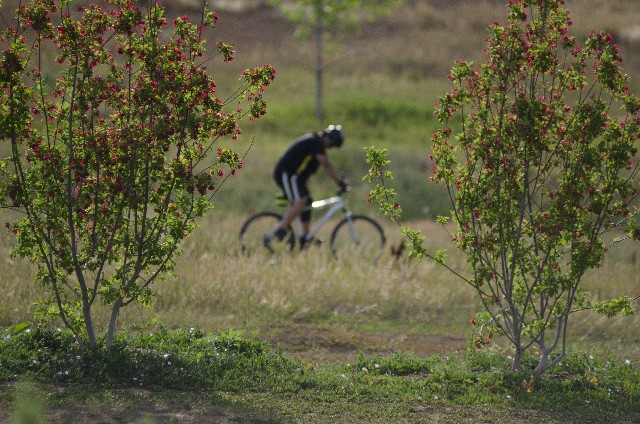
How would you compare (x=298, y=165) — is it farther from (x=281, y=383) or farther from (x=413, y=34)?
(x=413, y=34)

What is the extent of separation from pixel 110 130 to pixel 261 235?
735cm

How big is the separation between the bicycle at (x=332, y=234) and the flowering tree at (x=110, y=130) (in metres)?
6.17

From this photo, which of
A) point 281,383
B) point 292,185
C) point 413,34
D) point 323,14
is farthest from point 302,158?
point 413,34

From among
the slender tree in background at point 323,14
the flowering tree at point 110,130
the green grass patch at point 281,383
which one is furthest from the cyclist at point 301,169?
the slender tree in background at point 323,14

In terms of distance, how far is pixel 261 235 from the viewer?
1433 centimetres

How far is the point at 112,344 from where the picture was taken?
7438 millimetres

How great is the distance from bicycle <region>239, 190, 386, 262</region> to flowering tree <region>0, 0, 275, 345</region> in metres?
6.17

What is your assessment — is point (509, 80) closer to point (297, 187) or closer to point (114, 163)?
point (114, 163)

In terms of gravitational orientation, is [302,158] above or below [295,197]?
above

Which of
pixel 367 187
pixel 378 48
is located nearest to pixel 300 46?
pixel 378 48

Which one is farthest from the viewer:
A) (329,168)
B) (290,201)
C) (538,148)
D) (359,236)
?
(359,236)

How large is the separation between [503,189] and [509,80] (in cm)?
90

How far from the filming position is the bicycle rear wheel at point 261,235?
1373 cm

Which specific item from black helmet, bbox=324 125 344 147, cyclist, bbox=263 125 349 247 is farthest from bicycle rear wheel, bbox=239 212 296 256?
black helmet, bbox=324 125 344 147
